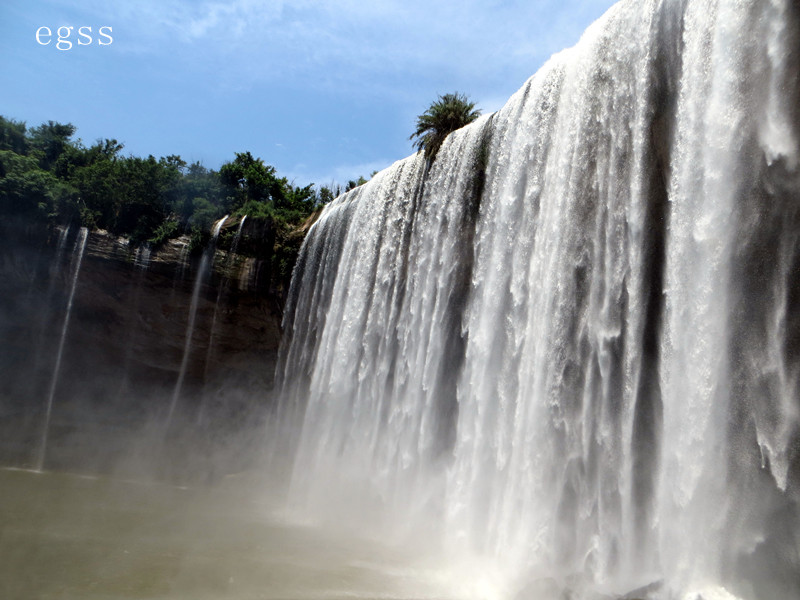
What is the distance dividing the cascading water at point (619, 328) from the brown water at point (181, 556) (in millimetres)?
1493

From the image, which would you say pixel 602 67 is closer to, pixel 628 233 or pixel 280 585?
pixel 628 233

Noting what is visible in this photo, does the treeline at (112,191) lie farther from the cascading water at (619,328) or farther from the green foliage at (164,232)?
the cascading water at (619,328)

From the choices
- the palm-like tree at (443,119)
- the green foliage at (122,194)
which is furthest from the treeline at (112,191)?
the palm-like tree at (443,119)

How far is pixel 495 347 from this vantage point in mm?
10891

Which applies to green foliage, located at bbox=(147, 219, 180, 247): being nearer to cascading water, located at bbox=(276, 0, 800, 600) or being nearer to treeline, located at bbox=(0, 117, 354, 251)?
treeline, located at bbox=(0, 117, 354, 251)

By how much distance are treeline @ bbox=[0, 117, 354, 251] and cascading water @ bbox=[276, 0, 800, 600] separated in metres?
10.4

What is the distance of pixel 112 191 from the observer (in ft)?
66.6

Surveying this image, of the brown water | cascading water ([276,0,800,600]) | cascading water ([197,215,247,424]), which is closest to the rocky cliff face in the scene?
cascading water ([197,215,247,424])

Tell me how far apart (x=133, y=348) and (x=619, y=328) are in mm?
16852

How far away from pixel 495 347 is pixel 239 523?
621cm

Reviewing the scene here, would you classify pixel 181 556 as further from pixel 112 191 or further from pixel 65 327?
pixel 112 191

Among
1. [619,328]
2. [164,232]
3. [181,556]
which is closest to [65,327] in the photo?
[164,232]

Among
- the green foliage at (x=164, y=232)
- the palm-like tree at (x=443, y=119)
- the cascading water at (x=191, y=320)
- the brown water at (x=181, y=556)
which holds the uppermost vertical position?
the palm-like tree at (x=443, y=119)

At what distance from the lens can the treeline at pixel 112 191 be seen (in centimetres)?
1912
